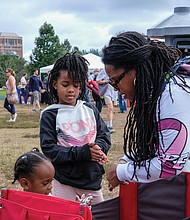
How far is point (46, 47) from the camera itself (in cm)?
4975

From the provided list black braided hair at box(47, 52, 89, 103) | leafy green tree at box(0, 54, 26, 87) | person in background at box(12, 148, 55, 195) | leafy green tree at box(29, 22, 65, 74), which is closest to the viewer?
person in background at box(12, 148, 55, 195)

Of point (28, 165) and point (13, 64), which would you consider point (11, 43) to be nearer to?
point (13, 64)

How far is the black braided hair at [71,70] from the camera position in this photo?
282 centimetres

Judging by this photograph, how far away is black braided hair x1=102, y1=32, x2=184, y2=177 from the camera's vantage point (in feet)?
6.34

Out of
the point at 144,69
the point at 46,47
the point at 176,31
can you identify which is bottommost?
the point at 144,69

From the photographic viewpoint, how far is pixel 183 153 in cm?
186

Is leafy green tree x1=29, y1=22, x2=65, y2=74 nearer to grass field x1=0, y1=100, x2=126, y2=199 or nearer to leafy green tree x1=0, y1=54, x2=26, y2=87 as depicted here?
leafy green tree x1=0, y1=54, x2=26, y2=87

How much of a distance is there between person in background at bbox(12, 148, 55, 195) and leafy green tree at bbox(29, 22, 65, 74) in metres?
47.1

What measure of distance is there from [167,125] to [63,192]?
113 cm

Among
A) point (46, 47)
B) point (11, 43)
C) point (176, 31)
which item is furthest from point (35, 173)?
point (11, 43)

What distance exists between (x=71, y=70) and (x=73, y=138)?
1.48ft

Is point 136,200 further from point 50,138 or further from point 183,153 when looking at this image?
point 183,153

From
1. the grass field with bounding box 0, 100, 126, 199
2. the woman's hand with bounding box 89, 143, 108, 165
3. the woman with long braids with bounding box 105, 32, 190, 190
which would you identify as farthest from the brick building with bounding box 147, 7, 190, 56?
the woman with long braids with bounding box 105, 32, 190, 190

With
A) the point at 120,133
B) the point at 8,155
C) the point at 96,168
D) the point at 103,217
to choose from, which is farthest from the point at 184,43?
the point at 120,133
